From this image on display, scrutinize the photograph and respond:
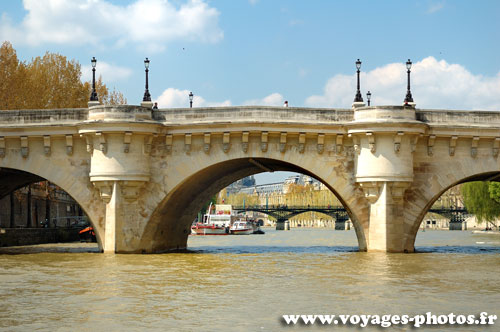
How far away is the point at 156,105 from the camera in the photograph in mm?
41406

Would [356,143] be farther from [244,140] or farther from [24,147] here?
[24,147]

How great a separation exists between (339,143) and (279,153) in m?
2.96

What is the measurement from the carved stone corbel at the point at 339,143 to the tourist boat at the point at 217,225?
207 ft

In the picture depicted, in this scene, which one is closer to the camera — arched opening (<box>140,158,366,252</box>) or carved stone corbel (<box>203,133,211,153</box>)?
carved stone corbel (<box>203,133,211,153</box>)

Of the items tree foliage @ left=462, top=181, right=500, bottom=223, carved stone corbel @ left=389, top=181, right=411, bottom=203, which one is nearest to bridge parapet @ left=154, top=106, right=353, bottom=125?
carved stone corbel @ left=389, top=181, right=411, bottom=203

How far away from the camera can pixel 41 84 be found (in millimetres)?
62719

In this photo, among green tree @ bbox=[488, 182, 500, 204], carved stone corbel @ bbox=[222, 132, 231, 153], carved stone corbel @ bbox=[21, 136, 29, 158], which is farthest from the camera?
green tree @ bbox=[488, 182, 500, 204]

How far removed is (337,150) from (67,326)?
21.2 m

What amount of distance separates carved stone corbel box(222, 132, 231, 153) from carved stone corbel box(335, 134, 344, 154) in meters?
5.23

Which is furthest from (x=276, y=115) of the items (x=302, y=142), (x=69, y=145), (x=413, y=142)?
(x=69, y=145)

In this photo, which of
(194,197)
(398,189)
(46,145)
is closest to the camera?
(398,189)

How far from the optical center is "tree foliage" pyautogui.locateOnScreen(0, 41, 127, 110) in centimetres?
5891

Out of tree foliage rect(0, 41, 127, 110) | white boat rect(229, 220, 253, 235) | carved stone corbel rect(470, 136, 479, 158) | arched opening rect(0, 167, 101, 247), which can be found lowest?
white boat rect(229, 220, 253, 235)

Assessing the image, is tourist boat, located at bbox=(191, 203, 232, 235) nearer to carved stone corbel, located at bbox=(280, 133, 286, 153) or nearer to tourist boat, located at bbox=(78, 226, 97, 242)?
tourist boat, located at bbox=(78, 226, 97, 242)
